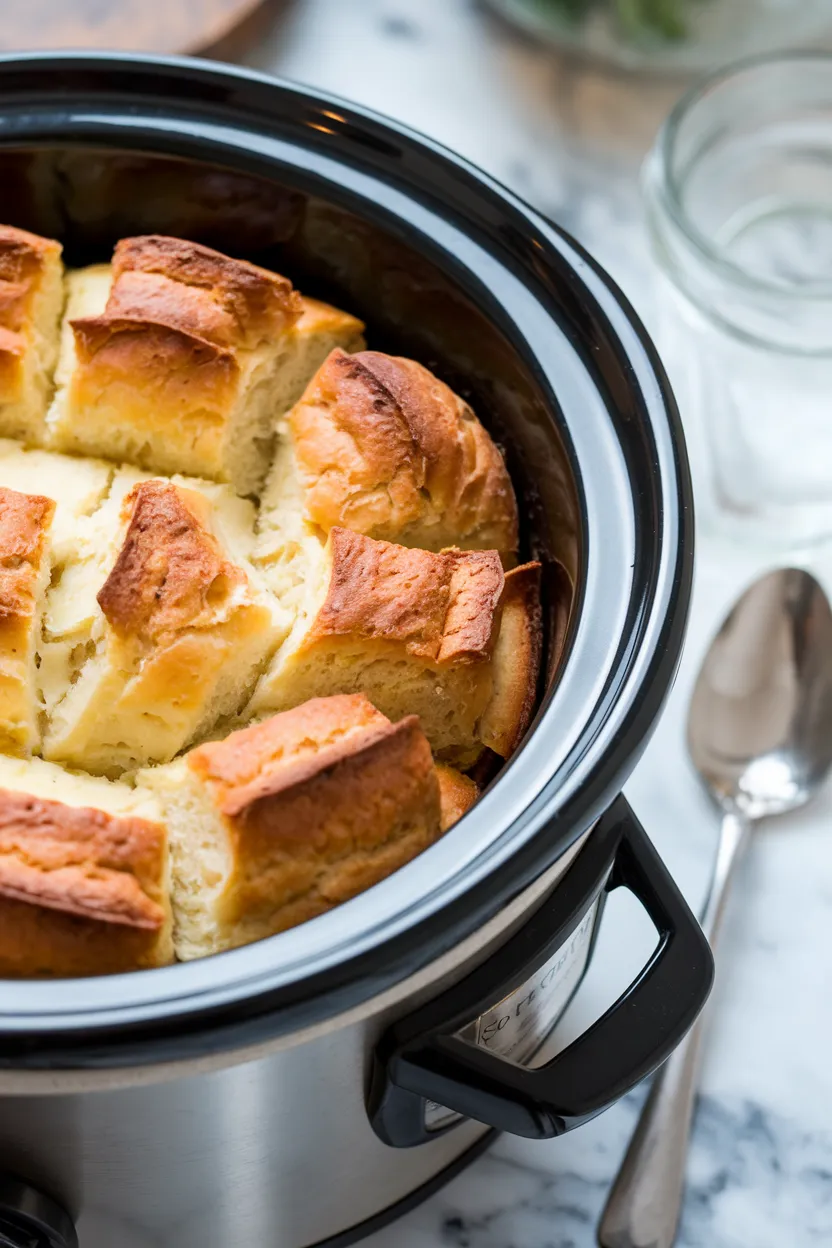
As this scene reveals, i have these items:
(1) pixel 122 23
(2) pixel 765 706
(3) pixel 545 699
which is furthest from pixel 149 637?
(1) pixel 122 23

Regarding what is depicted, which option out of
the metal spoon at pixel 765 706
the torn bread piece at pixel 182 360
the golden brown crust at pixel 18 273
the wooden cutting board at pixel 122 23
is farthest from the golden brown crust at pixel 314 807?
the wooden cutting board at pixel 122 23

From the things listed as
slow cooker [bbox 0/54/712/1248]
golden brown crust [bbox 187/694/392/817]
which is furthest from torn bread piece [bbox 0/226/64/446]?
golden brown crust [bbox 187/694/392/817]

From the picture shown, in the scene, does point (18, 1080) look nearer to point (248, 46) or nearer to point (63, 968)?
point (63, 968)

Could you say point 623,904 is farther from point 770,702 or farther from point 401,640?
point 401,640

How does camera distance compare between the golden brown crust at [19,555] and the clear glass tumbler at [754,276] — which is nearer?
the golden brown crust at [19,555]

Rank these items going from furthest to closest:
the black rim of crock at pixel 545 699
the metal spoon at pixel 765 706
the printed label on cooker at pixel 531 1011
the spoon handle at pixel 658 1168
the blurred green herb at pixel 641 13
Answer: the blurred green herb at pixel 641 13
the metal spoon at pixel 765 706
the spoon handle at pixel 658 1168
the printed label on cooker at pixel 531 1011
the black rim of crock at pixel 545 699

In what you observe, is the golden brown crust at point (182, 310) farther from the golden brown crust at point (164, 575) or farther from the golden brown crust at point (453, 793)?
the golden brown crust at point (453, 793)

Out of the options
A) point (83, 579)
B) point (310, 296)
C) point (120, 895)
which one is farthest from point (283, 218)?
point (120, 895)
